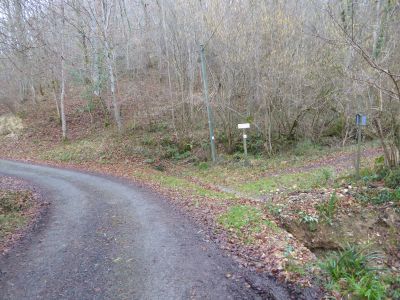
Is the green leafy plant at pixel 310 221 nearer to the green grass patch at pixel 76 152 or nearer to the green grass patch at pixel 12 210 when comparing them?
the green grass patch at pixel 12 210

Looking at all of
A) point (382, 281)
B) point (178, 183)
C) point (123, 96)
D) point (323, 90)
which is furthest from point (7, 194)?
point (123, 96)

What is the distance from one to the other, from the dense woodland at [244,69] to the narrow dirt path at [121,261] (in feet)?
23.6

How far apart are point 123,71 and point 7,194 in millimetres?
19213

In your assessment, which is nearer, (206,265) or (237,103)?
(206,265)

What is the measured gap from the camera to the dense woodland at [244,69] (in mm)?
15424

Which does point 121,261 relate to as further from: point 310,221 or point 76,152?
Result: point 76,152

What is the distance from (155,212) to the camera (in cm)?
933

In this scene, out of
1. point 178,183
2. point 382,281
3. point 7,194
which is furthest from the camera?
point 178,183

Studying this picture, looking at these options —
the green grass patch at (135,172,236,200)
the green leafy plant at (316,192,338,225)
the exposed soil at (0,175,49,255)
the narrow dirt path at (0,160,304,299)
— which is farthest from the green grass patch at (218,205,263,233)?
the exposed soil at (0,175,49,255)

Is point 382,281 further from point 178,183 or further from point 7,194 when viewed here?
point 7,194

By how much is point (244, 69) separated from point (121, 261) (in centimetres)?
1468

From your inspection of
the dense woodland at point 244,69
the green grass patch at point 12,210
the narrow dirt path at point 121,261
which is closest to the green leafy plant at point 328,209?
the dense woodland at point 244,69

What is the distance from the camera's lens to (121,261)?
20.5ft

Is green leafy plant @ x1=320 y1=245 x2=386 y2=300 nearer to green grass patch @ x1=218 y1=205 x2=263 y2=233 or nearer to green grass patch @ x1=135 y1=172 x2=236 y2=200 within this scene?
green grass patch @ x1=218 y1=205 x2=263 y2=233
